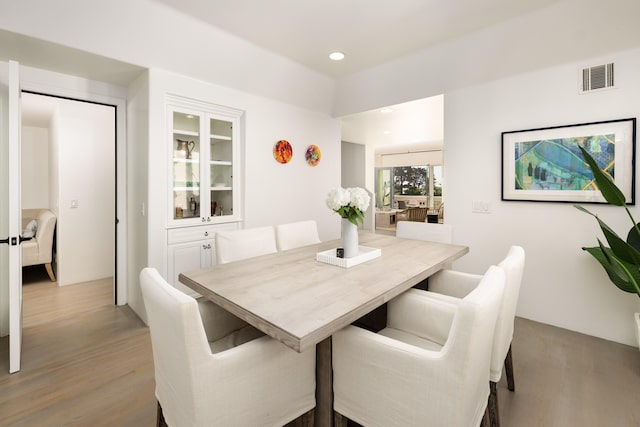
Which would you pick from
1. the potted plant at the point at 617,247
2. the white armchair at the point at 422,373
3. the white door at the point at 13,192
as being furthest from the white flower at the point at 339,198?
the white door at the point at 13,192

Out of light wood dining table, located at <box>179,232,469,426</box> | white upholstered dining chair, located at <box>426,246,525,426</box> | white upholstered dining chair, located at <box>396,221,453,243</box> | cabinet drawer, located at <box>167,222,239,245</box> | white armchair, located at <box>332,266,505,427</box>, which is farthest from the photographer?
cabinet drawer, located at <box>167,222,239,245</box>

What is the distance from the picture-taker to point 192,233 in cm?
321

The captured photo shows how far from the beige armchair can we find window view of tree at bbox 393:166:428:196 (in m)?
8.95

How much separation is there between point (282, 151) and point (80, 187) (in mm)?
2655

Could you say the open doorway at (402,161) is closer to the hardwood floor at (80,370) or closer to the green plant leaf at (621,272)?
the green plant leaf at (621,272)

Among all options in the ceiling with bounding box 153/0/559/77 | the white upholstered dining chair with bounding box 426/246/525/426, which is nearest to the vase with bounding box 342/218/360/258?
the white upholstered dining chair with bounding box 426/246/525/426

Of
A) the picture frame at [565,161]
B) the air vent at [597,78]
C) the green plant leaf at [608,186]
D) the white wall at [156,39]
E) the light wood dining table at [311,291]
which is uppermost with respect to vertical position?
the white wall at [156,39]

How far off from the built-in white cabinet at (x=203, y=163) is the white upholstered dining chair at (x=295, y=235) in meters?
1.14

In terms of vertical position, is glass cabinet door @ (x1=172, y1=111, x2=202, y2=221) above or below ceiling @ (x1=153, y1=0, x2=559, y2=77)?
below

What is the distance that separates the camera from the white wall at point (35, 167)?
5.25 metres

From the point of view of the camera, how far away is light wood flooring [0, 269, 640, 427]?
1735 mm

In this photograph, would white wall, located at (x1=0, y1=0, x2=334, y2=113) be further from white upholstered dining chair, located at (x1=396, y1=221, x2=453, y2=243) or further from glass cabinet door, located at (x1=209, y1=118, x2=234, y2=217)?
white upholstered dining chair, located at (x1=396, y1=221, x2=453, y2=243)

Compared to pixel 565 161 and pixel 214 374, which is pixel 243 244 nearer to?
pixel 214 374

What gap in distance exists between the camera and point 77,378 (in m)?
2.07
